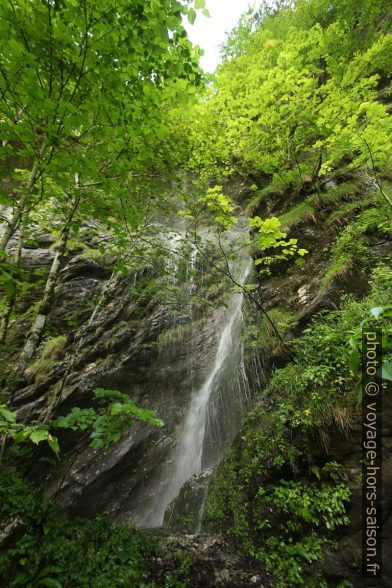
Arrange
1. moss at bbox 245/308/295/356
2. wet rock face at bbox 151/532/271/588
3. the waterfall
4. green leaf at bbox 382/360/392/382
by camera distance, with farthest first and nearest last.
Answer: the waterfall < moss at bbox 245/308/295/356 < wet rock face at bbox 151/532/271/588 < green leaf at bbox 382/360/392/382

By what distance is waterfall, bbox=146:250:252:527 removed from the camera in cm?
659

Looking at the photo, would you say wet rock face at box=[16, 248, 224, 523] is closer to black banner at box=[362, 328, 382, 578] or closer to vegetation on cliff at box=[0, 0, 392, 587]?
vegetation on cliff at box=[0, 0, 392, 587]

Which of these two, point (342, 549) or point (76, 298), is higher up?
point (76, 298)

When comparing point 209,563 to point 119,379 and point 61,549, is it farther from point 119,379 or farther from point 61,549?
point 119,379

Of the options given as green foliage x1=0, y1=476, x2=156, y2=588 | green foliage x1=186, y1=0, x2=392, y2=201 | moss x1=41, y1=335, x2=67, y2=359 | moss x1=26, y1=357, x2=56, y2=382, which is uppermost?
green foliage x1=186, y1=0, x2=392, y2=201

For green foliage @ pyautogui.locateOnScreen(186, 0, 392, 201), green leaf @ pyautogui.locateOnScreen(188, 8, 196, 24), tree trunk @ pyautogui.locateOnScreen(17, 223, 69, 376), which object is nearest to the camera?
green leaf @ pyautogui.locateOnScreen(188, 8, 196, 24)

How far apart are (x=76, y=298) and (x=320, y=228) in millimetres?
7400

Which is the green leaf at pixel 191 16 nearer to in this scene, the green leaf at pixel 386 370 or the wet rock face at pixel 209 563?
the green leaf at pixel 386 370

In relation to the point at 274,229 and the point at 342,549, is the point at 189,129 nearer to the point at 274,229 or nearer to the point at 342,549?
the point at 274,229

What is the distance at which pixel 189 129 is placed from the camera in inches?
257

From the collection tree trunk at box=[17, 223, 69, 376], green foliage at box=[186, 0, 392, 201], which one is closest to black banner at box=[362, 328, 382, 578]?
green foliage at box=[186, 0, 392, 201]

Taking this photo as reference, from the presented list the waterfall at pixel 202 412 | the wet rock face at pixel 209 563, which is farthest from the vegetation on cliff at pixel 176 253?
the waterfall at pixel 202 412

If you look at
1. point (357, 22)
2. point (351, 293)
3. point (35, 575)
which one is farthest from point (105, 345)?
point (357, 22)

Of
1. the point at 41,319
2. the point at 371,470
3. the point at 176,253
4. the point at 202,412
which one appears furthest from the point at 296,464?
the point at 41,319
